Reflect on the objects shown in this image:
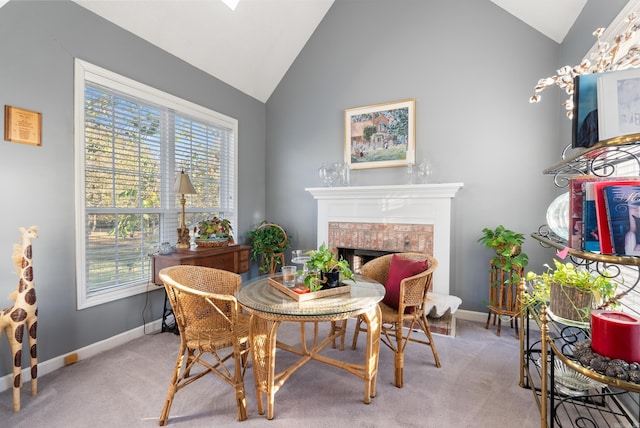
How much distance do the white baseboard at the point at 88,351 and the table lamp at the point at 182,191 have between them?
0.84 meters

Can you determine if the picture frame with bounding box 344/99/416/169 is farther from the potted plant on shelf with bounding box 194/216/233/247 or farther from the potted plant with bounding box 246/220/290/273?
the potted plant on shelf with bounding box 194/216/233/247

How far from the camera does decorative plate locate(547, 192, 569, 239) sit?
153 cm

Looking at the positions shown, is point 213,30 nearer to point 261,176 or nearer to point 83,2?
point 83,2

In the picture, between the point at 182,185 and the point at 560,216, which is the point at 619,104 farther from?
the point at 182,185

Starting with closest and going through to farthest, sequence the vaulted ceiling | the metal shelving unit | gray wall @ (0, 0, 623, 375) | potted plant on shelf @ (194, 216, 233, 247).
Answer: the metal shelving unit, gray wall @ (0, 0, 623, 375), the vaulted ceiling, potted plant on shelf @ (194, 216, 233, 247)

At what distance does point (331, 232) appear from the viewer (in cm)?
399

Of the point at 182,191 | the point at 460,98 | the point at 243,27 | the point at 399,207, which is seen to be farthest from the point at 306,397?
the point at 243,27

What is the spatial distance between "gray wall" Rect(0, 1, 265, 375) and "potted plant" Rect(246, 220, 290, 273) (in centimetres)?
151

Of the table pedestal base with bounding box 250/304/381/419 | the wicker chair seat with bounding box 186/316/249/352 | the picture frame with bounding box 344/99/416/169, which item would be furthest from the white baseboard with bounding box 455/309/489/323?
the wicker chair seat with bounding box 186/316/249/352

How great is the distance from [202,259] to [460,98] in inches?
127

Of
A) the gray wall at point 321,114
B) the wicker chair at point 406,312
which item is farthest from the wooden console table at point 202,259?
the wicker chair at point 406,312

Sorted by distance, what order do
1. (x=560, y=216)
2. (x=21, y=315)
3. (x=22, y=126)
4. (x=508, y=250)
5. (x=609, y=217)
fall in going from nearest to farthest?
1. (x=609, y=217)
2. (x=560, y=216)
3. (x=21, y=315)
4. (x=22, y=126)
5. (x=508, y=250)

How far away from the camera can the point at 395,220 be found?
3611 millimetres

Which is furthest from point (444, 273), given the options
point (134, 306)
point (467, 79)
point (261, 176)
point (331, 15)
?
point (331, 15)
